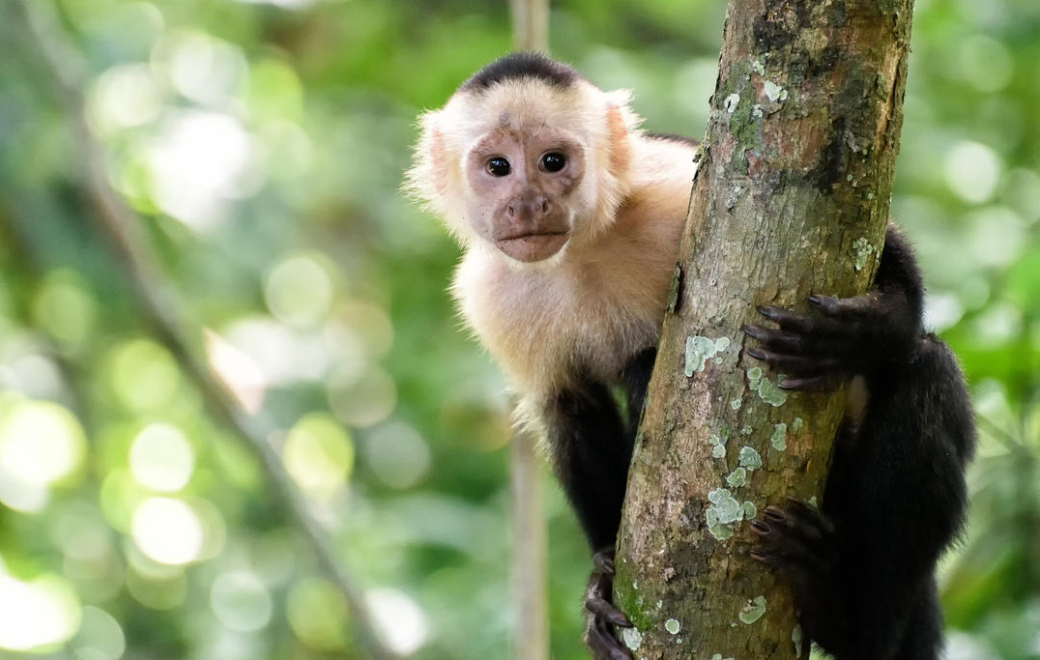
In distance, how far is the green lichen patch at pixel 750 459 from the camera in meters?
1.79

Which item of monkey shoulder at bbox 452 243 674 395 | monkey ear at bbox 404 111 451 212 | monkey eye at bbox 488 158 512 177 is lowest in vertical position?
monkey shoulder at bbox 452 243 674 395

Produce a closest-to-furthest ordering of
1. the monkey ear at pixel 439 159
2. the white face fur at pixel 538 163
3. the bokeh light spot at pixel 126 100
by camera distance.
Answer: the white face fur at pixel 538 163 < the monkey ear at pixel 439 159 < the bokeh light spot at pixel 126 100

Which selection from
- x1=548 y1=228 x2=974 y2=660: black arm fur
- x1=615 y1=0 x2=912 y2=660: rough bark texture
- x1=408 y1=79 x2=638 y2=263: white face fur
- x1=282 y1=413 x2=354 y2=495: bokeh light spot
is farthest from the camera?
x1=282 y1=413 x2=354 y2=495: bokeh light spot

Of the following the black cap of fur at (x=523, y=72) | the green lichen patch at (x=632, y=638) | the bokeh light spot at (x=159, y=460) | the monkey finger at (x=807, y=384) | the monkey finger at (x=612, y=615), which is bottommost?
the green lichen patch at (x=632, y=638)

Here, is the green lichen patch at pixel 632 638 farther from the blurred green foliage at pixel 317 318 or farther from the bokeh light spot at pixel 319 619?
the bokeh light spot at pixel 319 619

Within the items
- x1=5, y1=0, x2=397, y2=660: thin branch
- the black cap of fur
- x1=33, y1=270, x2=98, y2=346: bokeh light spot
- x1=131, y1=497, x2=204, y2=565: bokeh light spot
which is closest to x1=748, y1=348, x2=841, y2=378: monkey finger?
the black cap of fur

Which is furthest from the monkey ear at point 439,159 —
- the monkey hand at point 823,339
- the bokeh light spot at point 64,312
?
the bokeh light spot at point 64,312

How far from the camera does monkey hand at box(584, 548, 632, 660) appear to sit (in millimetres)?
2016

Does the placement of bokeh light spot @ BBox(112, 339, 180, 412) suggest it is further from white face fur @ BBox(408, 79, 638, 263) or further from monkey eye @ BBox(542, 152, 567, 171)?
monkey eye @ BBox(542, 152, 567, 171)

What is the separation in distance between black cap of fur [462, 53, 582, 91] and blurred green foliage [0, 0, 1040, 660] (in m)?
1.09

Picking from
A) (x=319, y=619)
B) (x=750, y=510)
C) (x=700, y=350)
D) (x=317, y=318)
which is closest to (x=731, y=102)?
(x=700, y=350)

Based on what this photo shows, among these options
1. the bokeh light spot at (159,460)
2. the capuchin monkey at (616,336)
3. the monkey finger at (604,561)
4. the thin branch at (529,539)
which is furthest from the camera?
the bokeh light spot at (159,460)

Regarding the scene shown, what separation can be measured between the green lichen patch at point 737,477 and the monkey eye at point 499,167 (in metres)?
1.18

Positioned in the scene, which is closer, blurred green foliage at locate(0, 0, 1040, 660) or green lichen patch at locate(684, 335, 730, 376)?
green lichen patch at locate(684, 335, 730, 376)
